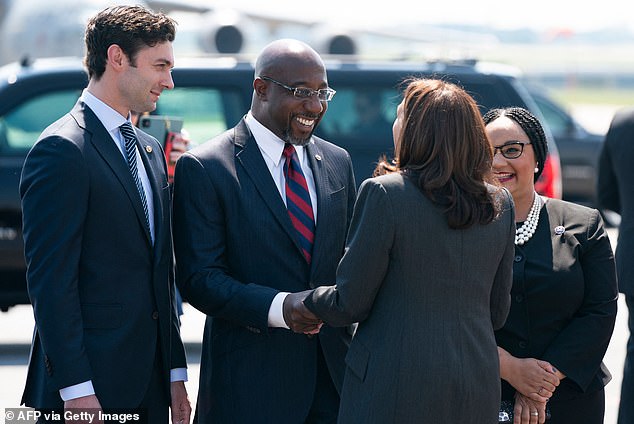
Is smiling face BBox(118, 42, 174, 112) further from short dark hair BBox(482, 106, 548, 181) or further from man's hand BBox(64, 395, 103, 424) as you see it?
short dark hair BBox(482, 106, 548, 181)

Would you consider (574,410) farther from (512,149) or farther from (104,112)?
(104,112)

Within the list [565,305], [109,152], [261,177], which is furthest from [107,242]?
[565,305]

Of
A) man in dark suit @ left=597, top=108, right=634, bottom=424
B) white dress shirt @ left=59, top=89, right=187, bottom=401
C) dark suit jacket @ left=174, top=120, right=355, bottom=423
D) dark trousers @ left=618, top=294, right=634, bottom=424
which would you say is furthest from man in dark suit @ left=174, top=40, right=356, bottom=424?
man in dark suit @ left=597, top=108, right=634, bottom=424

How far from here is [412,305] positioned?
297 centimetres

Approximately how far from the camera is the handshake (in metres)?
3.27

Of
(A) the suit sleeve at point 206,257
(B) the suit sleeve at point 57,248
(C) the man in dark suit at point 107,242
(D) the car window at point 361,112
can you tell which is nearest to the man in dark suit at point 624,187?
(A) the suit sleeve at point 206,257

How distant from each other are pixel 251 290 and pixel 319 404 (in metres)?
0.51

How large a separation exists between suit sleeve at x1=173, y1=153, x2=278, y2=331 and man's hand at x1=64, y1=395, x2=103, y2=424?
530 millimetres

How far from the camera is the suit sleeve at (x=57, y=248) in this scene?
10.2 feet

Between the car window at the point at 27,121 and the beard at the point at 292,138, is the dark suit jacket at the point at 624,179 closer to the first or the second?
the beard at the point at 292,138

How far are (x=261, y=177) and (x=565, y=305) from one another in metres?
1.15

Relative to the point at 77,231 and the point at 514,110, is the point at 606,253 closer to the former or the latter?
the point at 514,110

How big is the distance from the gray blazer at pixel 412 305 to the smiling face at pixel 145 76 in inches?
34.7

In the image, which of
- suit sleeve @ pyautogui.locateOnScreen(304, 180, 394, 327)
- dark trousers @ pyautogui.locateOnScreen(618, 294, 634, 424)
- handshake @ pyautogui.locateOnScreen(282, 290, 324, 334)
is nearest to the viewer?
suit sleeve @ pyautogui.locateOnScreen(304, 180, 394, 327)
